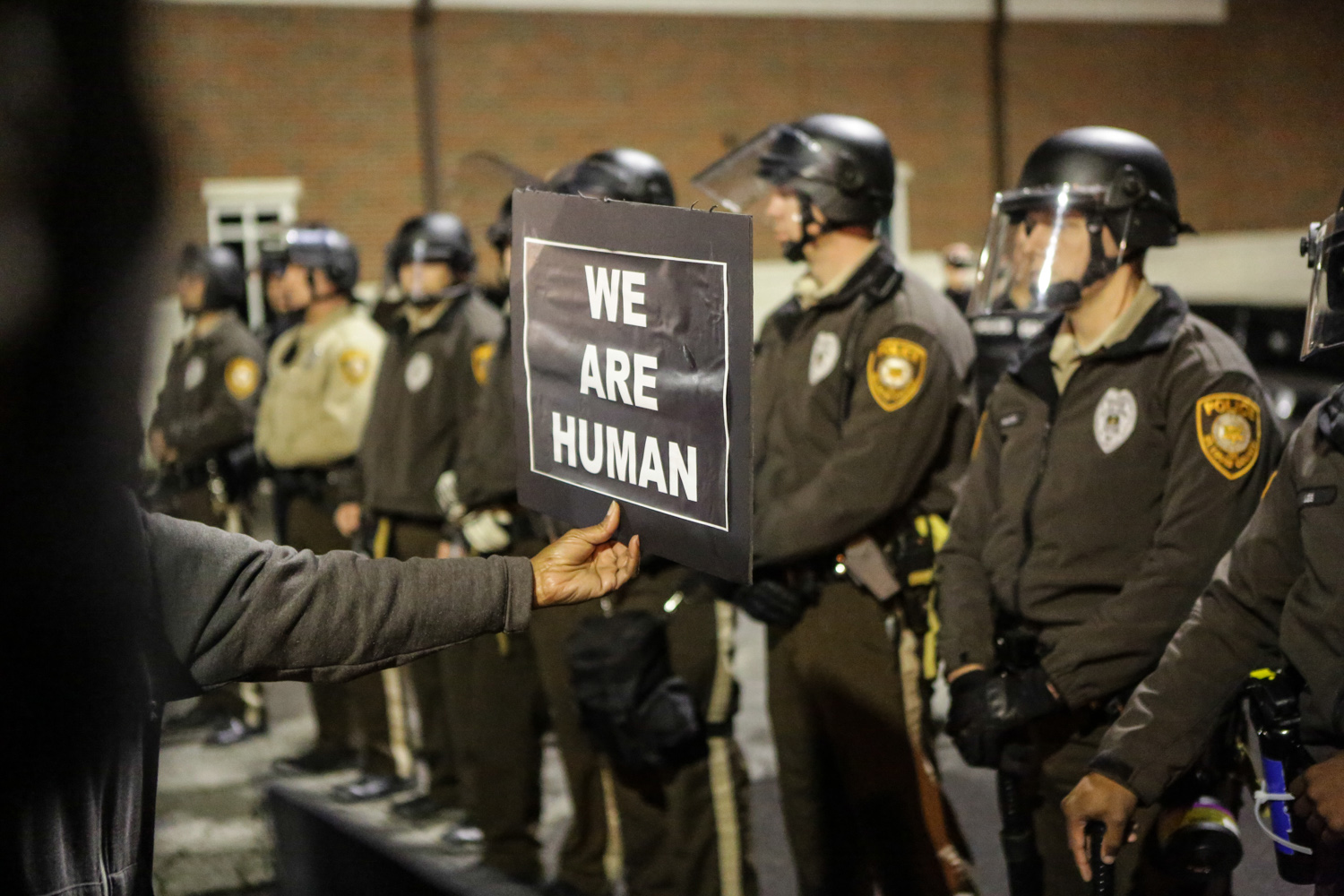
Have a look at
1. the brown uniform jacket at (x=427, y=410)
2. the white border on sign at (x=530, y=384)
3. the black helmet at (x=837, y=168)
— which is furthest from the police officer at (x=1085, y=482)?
the brown uniform jacket at (x=427, y=410)

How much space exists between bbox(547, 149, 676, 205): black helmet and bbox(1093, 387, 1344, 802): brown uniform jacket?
2422 mm

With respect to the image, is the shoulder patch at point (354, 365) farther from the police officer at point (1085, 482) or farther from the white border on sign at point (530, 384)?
the white border on sign at point (530, 384)

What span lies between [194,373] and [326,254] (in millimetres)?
1365

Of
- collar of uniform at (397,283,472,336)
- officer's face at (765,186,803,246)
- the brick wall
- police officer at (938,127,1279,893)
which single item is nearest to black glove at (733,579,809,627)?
police officer at (938,127,1279,893)

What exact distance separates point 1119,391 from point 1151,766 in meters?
0.90

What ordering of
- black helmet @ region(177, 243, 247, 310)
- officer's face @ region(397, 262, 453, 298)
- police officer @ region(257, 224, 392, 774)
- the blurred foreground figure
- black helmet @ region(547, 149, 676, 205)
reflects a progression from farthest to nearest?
black helmet @ region(177, 243, 247, 310) → police officer @ region(257, 224, 392, 774) → officer's face @ region(397, 262, 453, 298) → black helmet @ region(547, 149, 676, 205) → the blurred foreground figure

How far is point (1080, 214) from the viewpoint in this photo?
338cm

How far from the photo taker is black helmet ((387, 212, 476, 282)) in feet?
19.8

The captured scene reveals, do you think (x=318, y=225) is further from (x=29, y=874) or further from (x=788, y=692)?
(x=29, y=874)

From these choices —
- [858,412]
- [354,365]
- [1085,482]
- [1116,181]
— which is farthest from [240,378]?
[1085,482]

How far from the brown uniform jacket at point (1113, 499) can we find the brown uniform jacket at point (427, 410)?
8.73 feet

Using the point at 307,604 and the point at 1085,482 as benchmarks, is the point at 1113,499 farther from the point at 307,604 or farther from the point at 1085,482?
the point at 307,604

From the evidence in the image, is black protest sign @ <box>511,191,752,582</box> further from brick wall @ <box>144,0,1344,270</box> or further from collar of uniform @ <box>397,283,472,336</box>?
brick wall @ <box>144,0,1344,270</box>

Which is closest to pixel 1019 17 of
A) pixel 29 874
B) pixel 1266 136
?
pixel 1266 136
